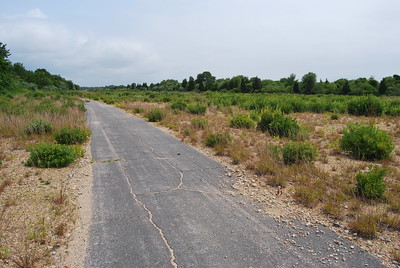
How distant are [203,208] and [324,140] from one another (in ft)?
27.1

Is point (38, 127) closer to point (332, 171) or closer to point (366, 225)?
point (332, 171)

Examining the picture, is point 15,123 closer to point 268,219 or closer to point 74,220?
point 74,220

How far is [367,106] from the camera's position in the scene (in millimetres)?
20453

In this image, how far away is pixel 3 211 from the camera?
13.7 feet

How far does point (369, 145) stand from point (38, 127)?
12.7 m

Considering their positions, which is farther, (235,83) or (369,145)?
(235,83)

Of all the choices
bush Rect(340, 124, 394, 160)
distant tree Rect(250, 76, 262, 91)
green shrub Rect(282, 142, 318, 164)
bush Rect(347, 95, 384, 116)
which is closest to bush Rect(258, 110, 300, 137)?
bush Rect(340, 124, 394, 160)

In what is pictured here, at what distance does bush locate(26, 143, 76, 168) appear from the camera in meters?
6.77

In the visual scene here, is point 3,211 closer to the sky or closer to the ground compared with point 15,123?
closer to the ground

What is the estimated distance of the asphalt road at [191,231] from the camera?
3283mm

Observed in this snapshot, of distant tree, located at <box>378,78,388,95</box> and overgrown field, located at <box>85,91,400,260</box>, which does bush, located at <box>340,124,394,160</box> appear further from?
distant tree, located at <box>378,78,388,95</box>

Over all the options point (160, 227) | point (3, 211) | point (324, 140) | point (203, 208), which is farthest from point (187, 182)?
point (324, 140)

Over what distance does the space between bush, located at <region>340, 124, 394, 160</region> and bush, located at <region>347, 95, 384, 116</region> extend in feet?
47.4

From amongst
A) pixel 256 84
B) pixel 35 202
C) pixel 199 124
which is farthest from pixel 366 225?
pixel 256 84
